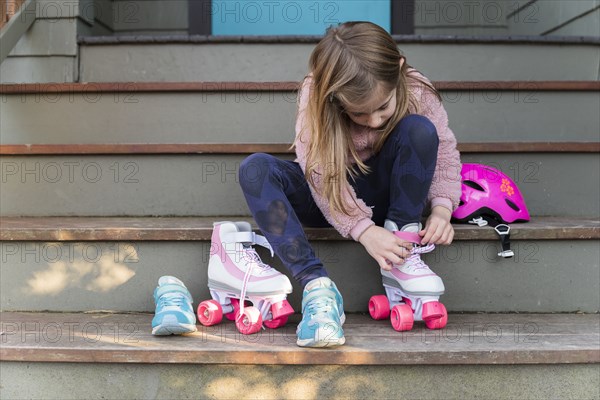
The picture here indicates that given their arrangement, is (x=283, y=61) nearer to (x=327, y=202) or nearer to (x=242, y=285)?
(x=327, y=202)

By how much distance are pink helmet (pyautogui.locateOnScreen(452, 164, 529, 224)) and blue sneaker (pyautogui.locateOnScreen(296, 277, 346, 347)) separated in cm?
50

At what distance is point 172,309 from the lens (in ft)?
4.83

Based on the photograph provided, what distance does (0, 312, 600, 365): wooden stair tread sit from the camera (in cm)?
134

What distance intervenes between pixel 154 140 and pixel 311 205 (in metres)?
0.82

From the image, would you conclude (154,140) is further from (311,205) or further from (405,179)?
(405,179)

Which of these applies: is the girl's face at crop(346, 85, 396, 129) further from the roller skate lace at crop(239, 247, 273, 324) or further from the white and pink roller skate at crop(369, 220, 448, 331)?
the roller skate lace at crop(239, 247, 273, 324)

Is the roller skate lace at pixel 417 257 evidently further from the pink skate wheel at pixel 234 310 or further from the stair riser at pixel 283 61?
the stair riser at pixel 283 61

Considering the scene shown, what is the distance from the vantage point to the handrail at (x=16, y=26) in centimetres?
236

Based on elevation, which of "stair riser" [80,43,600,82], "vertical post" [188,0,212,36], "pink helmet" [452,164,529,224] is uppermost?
"vertical post" [188,0,212,36]

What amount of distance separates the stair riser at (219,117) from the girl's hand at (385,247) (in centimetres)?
78

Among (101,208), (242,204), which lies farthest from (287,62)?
(101,208)

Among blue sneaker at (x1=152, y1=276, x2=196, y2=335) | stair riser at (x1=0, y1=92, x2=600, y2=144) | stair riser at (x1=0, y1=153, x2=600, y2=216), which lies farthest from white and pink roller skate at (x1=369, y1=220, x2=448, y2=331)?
stair riser at (x1=0, y1=92, x2=600, y2=144)

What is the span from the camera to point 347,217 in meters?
1.59

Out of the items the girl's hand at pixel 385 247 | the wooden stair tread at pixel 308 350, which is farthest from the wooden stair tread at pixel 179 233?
the wooden stair tread at pixel 308 350
